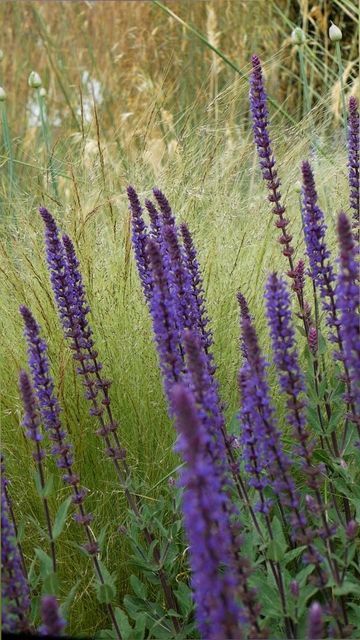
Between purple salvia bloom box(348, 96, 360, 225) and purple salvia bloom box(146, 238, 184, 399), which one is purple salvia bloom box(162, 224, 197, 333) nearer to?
purple salvia bloom box(146, 238, 184, 399)

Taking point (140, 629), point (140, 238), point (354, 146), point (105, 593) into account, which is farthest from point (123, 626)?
point (354, 146)

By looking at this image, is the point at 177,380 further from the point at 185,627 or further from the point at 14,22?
the point at 14,22

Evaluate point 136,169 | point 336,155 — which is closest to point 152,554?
Answer: point 136,169

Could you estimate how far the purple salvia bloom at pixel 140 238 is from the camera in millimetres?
2047

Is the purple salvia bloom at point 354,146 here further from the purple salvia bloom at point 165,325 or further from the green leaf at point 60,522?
the green leaf at point 60,522

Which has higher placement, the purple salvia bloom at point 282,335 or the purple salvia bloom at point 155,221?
the purple salvia bloom at point 155,221

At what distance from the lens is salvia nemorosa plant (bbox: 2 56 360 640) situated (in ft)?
3.85

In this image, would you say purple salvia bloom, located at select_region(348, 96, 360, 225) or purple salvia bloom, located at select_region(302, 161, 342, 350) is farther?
purple salvia bloom, located at select_region(348, 96, 360, 225)

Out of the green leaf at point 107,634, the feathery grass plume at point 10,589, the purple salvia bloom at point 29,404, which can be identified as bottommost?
the green leaf at point 107,634

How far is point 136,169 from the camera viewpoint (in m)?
3.55

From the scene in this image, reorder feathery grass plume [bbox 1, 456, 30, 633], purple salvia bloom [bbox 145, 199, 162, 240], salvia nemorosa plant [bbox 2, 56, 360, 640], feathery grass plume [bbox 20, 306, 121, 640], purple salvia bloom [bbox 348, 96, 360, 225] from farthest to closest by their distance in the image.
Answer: purple salvia bloom [bbox 348, 96, 360, 225] < purple salvia bloom [bbox 145, 199, 162, 240] < feathery grass plume [bbox 20, 306, 121, 640] < feathery grass plume [bbox 1, 456, 30, 633] < salvia nemorosa plant [bbox 2, 56, 360, 640]

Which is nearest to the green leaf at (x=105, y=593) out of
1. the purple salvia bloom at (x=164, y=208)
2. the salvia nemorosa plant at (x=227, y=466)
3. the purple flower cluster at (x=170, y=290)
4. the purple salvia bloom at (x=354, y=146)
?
the salvia nemorosa plant at (x=227, y=466)

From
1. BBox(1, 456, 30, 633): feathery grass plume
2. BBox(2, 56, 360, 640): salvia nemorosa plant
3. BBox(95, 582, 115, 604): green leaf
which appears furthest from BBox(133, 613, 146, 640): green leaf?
BBox(1, 456, 30, 633): feathery grass plume

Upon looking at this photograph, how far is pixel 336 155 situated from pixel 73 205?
149 centimetres
